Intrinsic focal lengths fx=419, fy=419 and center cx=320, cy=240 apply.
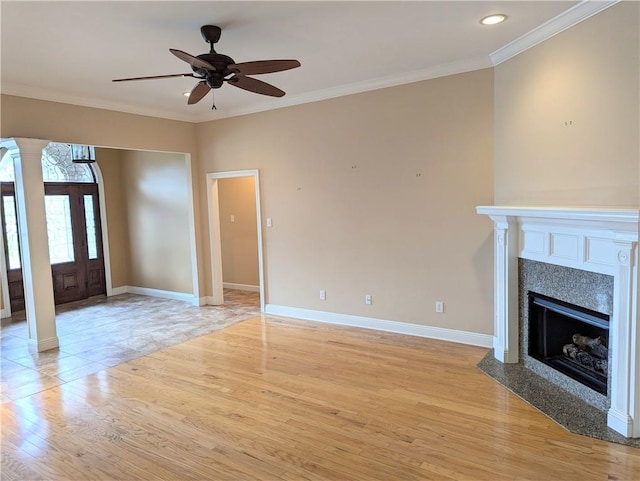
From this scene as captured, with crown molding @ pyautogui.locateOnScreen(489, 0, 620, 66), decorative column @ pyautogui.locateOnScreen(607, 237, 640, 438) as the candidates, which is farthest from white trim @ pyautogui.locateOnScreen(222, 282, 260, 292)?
decorative column @ pyautogui.locateOnScreen(607, 237, 640, 438)

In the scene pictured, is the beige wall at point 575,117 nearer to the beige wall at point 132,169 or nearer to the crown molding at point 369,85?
the crown molding at point 369,85

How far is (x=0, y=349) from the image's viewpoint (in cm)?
481

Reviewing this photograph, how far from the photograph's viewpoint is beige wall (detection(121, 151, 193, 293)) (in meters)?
6.90

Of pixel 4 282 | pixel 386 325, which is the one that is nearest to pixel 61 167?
pixel 4 282

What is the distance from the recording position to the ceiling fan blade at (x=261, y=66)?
287 centimetres

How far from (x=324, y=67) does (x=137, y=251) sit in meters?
5.24

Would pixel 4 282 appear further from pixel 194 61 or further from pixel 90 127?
pixel 194 61

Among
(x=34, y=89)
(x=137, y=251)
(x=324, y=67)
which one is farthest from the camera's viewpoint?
(x=137, y=251)

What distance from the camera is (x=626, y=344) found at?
2.67m

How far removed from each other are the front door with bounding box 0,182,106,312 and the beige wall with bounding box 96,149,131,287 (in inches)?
7.1

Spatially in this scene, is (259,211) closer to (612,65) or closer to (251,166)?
(251,166)

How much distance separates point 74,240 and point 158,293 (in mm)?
1678

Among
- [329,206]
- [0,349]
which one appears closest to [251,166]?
[329,206]

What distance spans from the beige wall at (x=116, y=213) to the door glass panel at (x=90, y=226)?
21 cm
